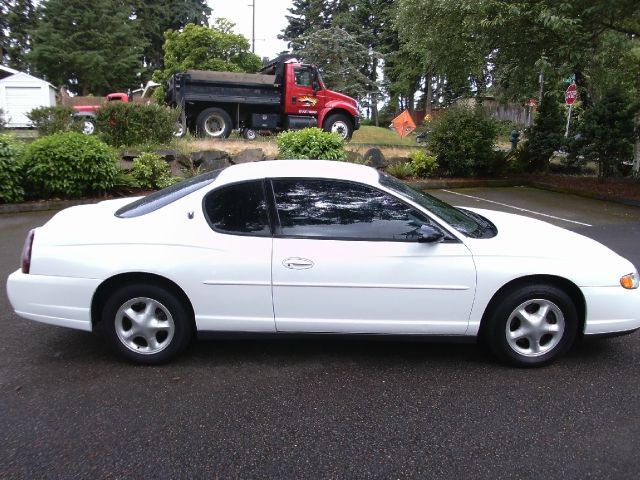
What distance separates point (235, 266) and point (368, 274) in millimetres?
914

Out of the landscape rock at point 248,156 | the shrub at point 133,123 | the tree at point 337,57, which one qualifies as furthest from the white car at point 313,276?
the tree at point 337,57

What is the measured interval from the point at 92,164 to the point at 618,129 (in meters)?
11.7

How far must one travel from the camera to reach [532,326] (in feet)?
12.2

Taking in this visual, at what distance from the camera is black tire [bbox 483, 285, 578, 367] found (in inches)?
145

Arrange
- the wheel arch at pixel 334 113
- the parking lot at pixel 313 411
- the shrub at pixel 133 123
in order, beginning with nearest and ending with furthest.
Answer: the parking lot at pixel 313 411, the shrub at pixel 133 123, the wheel arch at pixel 334 113

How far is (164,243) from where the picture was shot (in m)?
3.70

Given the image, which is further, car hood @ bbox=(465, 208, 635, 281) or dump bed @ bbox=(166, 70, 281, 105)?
dump bed @ bbox=(166, 70, 281, 105)

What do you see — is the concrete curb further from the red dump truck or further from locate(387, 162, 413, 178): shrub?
the red dump truck

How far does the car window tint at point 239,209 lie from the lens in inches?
147

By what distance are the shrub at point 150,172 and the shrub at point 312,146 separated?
8.83ft

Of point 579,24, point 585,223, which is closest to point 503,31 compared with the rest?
point 579,24

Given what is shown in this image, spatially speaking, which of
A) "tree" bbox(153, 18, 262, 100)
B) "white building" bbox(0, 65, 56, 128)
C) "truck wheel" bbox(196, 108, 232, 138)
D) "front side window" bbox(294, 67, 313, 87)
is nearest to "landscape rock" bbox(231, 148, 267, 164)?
"truck wheel" bbox(196, 108, 232, 138)

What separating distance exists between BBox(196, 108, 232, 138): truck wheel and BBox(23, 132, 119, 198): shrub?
588cm

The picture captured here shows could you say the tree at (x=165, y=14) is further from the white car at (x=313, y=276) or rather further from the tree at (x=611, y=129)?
the white car at (x=313, y=276)
